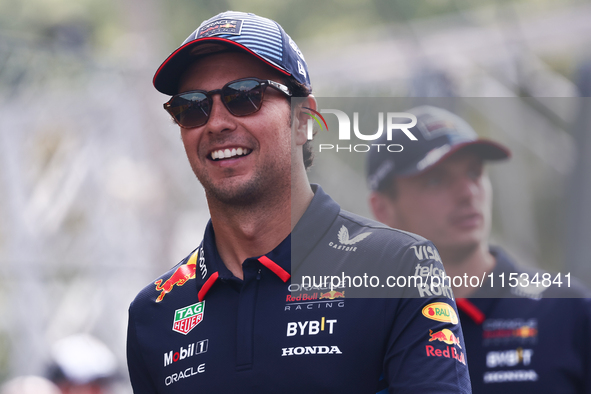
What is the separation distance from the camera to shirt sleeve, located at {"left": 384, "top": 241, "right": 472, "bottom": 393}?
1.72 m

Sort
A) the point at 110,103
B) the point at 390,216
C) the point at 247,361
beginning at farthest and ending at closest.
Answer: the point at 110,103 < the point at 390,216 < the point at 247,361

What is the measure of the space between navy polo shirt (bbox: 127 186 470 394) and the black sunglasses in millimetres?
402

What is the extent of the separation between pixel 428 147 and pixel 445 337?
1493 millimetres

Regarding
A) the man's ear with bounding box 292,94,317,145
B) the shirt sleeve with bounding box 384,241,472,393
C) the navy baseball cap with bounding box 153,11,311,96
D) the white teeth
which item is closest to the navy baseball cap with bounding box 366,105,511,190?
the man's ear with bounding box 292,94,317,145

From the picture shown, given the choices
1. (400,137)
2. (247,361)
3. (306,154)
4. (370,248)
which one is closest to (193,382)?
(247,361)

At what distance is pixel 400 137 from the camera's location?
311 centimetres

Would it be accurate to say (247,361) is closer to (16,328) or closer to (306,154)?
(306,154)

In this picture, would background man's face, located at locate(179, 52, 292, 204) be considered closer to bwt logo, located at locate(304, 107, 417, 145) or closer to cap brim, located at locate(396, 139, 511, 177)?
bwt logo, located at locate(304, 107, 417, 145)

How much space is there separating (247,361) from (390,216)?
1618 mm

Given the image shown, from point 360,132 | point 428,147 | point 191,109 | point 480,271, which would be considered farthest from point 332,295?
point 428,147

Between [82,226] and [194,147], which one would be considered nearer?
[194,147]

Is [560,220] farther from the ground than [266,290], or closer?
farther from the ground

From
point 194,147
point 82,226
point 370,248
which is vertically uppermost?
point 82,226

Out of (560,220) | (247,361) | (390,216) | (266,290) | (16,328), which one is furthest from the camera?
(16,328)
